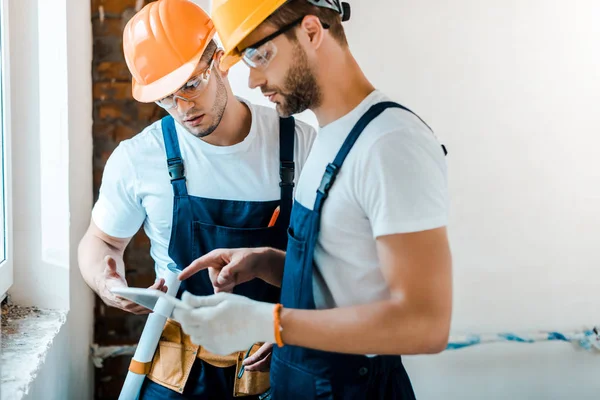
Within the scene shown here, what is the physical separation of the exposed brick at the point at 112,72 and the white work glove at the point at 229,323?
54.0 inches

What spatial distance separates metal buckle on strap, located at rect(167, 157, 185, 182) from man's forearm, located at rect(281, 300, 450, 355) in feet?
2.15

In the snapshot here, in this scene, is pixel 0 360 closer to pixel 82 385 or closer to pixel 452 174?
pixel 82 385

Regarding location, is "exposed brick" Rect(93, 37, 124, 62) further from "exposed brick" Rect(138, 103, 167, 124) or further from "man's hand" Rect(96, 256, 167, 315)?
"man's hand" Rect(96, 256, 167, 315)

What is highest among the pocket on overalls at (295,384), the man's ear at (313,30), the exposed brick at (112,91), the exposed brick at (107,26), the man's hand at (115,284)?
the exposed brick at (107,26)

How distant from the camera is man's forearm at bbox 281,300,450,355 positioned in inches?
37.7

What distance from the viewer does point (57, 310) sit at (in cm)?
183

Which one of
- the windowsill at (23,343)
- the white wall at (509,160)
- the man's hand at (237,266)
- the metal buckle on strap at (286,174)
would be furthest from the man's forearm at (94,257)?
the white wall at (509,160)

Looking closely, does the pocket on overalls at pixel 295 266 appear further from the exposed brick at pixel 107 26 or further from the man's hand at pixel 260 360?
the exposed brick at pixel 107 26

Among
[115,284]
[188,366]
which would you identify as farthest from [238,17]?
[188,366]

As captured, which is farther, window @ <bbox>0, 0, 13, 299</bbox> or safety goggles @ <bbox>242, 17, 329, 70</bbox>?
window @ <bbox>0, 0, 13, 299</bbox>

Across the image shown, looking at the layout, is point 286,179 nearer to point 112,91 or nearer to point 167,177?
point 167,177

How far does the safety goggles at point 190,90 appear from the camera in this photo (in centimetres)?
152

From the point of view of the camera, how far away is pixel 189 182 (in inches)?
62.5

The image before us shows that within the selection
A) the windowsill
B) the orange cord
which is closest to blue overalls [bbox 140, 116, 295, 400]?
the windowsill
